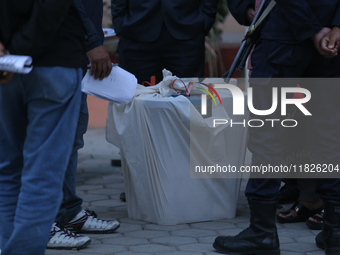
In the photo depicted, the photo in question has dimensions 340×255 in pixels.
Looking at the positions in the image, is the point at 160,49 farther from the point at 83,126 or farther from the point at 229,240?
the point at 229,240

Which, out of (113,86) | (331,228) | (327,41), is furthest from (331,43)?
(113,86)

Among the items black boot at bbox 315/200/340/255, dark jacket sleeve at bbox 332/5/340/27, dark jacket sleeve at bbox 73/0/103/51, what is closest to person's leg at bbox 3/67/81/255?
A: dark jacket sleeve at bbox 73/0/103/51

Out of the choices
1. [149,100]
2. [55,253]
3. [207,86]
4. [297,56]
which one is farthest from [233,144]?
[55,253]

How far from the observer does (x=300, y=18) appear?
2035 mm

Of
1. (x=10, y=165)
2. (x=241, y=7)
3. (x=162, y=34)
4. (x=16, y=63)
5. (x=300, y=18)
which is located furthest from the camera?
(x=162, y=34)

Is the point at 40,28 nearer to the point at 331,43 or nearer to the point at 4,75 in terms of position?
the point at 4,75

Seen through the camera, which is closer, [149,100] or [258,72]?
[258,72]

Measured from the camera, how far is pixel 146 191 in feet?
8.83

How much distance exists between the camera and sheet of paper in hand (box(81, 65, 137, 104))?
2.26 metres

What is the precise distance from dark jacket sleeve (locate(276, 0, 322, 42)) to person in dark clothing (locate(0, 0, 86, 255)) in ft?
2.78

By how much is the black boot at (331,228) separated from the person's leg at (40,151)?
4.05 feet

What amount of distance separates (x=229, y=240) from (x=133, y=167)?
0.65 m

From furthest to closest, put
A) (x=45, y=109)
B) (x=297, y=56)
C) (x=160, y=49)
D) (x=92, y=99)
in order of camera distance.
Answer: (x=92, y=99) → (x=160, y=49) → (x=297, y=56) → (x=45, y=109)

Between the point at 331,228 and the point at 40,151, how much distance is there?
4.35ft
